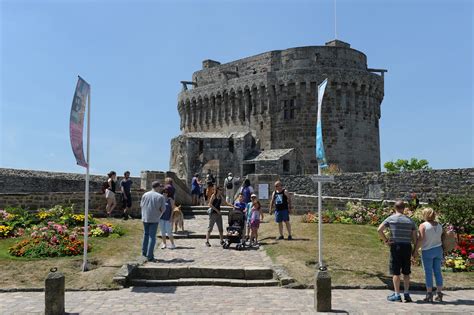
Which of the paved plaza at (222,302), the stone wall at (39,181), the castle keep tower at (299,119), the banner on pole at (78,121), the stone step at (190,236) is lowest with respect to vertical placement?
the paved plaza at (222,302)

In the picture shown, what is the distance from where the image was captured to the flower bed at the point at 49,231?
11.6m

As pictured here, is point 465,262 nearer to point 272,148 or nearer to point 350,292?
point 350,292

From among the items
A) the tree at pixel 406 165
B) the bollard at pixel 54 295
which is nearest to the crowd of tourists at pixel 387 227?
the bollard at pixel 54 295

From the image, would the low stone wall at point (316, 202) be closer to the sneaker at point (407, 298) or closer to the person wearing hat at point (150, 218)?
the person wearing hat at point (150, 218)

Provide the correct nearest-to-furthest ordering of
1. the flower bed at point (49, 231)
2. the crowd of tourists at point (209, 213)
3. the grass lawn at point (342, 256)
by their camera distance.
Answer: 1. the grass lawn at point (342, 256)
2. the crowd of tourists at point (209, 213)
3. the flower bed at point (49, 231)

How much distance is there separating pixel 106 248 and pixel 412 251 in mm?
7681

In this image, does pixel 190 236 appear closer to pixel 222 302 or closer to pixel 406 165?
pixel 222 302

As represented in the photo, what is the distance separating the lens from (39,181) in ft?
95.5

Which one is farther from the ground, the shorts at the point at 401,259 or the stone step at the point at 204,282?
the shorts at the point at 401,259

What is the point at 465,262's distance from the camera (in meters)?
11.1

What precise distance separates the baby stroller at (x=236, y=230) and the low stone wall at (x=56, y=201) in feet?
21.7

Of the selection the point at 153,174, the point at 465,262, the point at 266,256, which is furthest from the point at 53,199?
the point at 465,262

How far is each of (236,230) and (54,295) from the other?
259 inches

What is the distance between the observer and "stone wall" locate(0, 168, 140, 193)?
27.4 m
